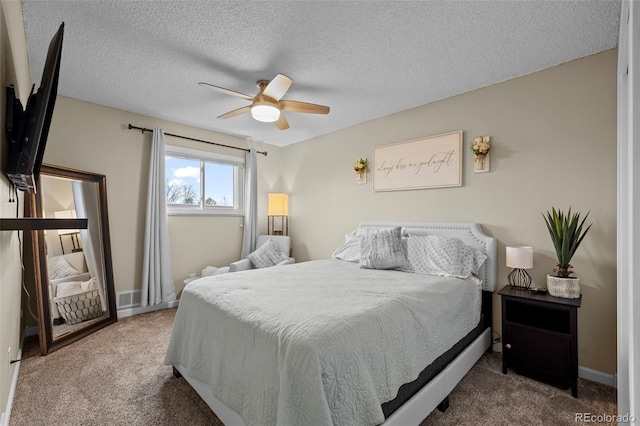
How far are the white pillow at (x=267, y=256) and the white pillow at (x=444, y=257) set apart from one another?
210 cm

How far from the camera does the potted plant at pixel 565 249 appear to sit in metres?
2.23

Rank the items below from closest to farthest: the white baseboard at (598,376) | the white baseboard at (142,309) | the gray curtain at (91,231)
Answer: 1. the white baseboard at (598,376)
2. the gray curtain at (91,231)
3. the white baseboard at (142,309)

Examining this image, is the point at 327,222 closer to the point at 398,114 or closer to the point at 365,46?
the point at 398,114

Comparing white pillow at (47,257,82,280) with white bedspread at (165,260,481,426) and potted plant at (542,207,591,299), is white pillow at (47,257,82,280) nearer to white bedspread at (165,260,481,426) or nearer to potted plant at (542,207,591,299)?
white bedspread at (165,260,481,426)

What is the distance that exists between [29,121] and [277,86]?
5.10ft

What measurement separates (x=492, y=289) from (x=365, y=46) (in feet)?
7.96

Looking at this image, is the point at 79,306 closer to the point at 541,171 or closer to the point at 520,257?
the point at 520,257

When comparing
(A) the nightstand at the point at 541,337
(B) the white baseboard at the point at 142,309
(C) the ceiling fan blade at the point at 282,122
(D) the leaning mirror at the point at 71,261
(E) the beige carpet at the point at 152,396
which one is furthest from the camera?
(B) the white baseboard at the point at 142,309

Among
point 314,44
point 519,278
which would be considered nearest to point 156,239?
point 314,44

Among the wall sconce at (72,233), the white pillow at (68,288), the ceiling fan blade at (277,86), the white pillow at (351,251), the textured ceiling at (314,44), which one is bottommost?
the white pillow at (68,288)

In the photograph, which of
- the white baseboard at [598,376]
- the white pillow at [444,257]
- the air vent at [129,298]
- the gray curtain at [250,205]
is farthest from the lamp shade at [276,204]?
the white baseboard at [598,376]

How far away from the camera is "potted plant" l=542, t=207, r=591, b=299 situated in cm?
223

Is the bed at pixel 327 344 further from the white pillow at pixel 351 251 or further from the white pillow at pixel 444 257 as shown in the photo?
the white pillow at pixel 351 251

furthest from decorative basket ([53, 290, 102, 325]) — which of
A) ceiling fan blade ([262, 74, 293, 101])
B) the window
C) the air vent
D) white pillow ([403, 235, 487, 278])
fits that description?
white pillow ([403, 235, 487, 278])
